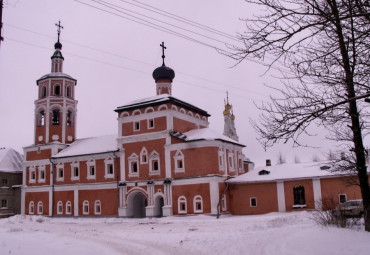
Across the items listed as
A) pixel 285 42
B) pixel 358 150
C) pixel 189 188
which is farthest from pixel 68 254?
pixel 189 188

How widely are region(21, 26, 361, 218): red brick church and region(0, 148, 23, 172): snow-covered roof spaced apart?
10.4 feet

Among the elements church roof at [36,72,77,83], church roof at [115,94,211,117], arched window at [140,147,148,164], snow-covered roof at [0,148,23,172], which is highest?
church roof at [36,72,77,83]

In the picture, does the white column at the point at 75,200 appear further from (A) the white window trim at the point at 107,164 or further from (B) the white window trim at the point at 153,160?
(B) the white window trim at the point at 153,160

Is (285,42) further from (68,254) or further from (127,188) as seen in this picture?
(127,188)

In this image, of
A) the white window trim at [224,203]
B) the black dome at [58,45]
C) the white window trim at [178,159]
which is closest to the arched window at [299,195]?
the white window trim at [224,203]

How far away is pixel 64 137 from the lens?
36.2 metres

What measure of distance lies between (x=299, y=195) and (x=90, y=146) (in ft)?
59.1

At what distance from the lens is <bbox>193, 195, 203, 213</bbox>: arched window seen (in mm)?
26502

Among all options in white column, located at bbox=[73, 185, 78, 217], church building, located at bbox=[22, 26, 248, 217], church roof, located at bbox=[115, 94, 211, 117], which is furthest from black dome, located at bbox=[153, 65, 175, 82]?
white column, located at bbox=[73, 185, 78, 217]

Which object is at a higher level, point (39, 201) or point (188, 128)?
point (188, 128)

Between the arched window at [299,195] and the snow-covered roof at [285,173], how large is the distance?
2.54 feet

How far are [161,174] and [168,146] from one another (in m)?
2.12

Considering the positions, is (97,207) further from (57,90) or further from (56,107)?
(57,90)

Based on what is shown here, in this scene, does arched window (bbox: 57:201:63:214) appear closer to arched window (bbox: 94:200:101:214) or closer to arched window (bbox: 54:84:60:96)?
arched window (bbox: 94:200:101:214)
